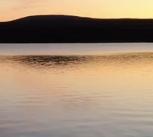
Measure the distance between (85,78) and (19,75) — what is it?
8.01 feet

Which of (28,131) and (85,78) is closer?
(28,131)

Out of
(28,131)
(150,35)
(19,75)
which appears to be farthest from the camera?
(150,35)

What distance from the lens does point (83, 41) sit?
75.4 m

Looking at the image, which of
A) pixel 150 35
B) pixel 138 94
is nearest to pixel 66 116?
pixel 138 94

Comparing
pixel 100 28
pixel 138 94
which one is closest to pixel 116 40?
pixel 100 28

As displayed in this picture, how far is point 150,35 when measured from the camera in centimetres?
A: 7144

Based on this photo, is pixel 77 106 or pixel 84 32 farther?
pixel 84 32

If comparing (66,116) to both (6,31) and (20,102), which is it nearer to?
(20,102)

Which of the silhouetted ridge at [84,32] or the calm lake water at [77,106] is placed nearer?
the calm lake water at [77,106]

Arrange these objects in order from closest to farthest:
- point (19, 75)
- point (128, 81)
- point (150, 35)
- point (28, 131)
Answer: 1. point (28, 131)
2. point (128, 81)
3. point (19, 75)
4. point (150, 35)

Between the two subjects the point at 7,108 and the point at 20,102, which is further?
the point at 20,102

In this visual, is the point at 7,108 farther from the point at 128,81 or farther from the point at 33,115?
the point at 128,81

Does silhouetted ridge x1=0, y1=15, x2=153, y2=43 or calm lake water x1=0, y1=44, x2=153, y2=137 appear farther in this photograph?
silhouetted ridge x1=0, y1=15, x2=153, y2=43

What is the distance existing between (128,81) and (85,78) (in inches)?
56.7
